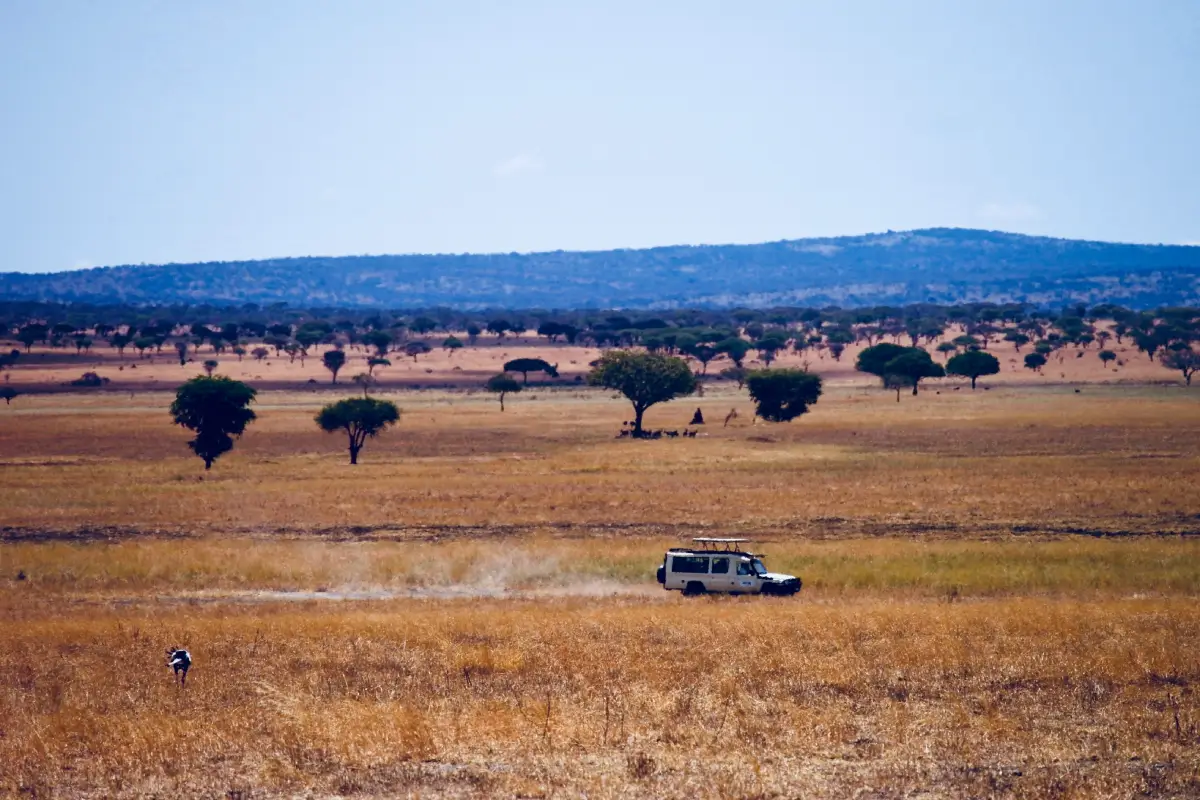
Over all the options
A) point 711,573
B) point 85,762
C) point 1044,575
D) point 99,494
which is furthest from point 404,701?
point 99,494

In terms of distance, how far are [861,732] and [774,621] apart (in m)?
7.58

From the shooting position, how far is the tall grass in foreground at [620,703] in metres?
14.1

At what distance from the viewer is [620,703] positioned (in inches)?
685

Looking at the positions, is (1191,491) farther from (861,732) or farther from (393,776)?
(393,776)

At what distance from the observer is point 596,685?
730 inches

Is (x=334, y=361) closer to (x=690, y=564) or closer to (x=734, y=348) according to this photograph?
(x=734, y=348)

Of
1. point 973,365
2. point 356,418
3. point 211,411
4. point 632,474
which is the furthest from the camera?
point 973,365

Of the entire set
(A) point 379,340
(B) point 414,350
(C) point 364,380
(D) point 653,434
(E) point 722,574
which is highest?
(A) point 379,340

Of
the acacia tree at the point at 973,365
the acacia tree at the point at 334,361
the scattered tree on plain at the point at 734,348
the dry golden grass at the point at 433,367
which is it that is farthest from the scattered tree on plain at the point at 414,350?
the acacia tree at the point at 973,365

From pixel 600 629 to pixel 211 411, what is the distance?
156ft

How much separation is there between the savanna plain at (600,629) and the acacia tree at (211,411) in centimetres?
220

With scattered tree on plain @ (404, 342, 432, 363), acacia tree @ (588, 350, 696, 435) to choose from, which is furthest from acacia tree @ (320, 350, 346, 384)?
acacia tree @ (588, 350, 696, 435)

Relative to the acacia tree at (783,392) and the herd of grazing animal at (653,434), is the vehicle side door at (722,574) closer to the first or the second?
the herd of grazing animal at (653,434)

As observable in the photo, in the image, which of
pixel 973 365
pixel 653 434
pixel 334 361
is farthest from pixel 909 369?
pixel 334 361
